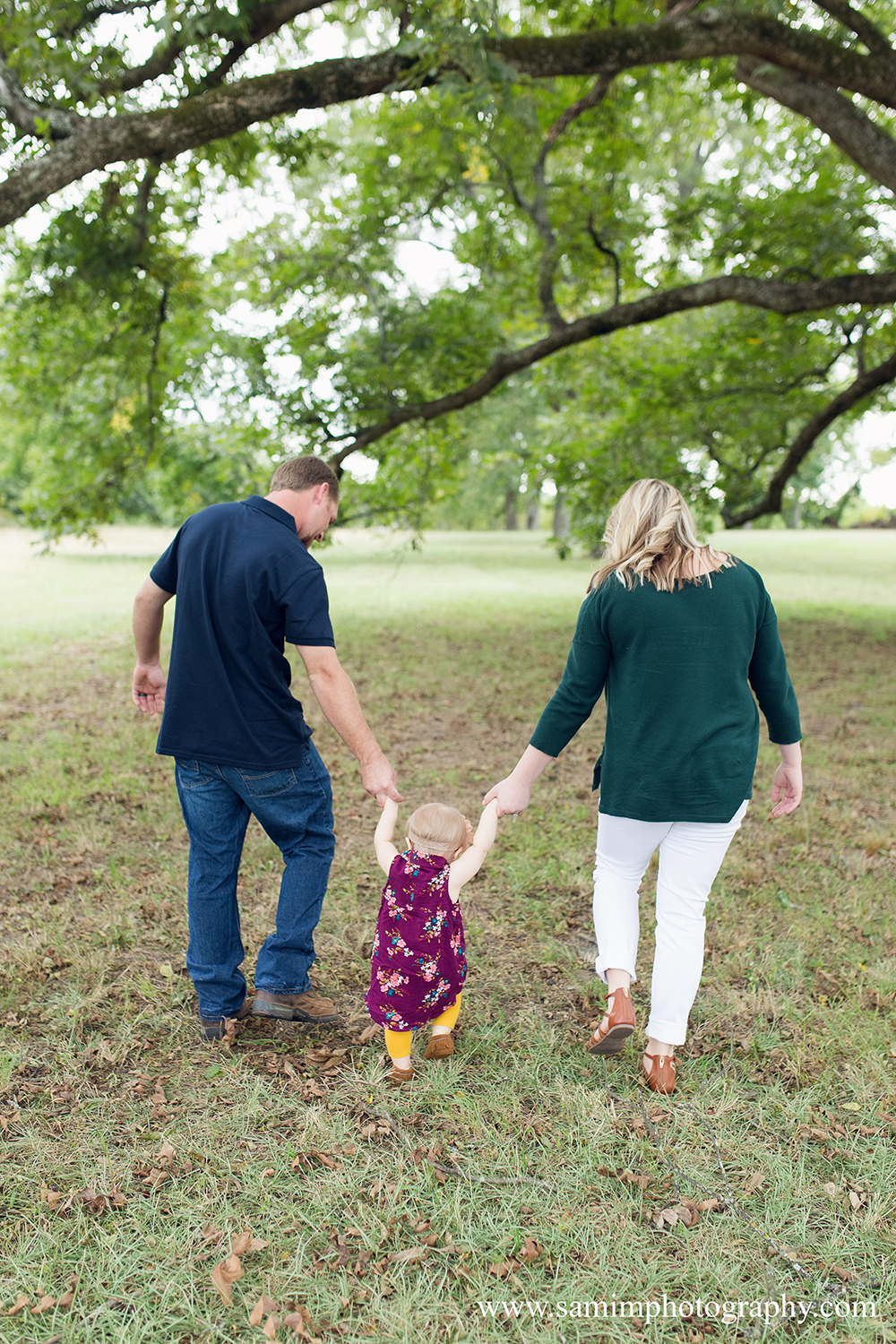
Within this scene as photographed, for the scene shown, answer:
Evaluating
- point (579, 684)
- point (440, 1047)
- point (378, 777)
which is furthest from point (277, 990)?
point (579, 684)

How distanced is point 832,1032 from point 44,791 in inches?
213

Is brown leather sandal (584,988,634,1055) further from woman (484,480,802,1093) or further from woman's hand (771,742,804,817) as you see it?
woman's hand (771,742,804,817)

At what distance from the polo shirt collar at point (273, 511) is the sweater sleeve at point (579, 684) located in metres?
1.17

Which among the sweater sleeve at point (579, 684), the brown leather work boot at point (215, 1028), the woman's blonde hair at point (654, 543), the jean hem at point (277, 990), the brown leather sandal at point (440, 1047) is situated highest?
the woman's blonde hair at point (654, 543)

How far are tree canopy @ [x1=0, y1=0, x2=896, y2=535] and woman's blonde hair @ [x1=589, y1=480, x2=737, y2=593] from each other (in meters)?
4.47

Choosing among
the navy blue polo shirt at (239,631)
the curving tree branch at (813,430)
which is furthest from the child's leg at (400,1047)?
the curving tree branch at (813,430)

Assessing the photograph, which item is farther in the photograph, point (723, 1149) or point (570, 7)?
point (570, 7)

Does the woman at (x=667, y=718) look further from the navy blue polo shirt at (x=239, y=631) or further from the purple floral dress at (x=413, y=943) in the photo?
the navy blue polo shirt at (x=239, y=631)

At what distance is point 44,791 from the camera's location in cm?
636

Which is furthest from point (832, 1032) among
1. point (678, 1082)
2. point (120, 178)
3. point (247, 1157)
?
point (120, 178)

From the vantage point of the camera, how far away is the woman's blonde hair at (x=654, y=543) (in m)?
2.83

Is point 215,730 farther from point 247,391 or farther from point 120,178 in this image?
point 247,391

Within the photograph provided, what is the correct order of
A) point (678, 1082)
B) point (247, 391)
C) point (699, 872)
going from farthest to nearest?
point (247, 391) → point (678, 1082) → point (699, 872)

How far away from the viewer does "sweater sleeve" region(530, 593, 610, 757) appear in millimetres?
2953
